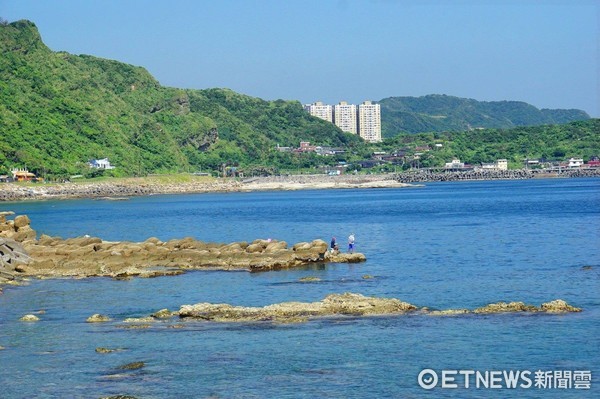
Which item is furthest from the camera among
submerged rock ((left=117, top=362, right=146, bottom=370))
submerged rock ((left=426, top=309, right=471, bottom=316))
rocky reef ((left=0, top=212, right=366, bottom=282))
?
rocky reef ((left=0, top=212, right=366, bottom=282))

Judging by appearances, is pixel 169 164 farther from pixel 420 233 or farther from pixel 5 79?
pixel 420 233

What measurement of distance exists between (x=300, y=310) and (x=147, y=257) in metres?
16.8

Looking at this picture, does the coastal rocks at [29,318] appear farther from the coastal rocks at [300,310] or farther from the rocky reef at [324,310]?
the coastal rocks at [300,310]

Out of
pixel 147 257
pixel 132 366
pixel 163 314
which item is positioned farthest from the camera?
pixel 147 257

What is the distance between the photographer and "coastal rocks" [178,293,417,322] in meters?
27.0

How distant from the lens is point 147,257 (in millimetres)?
42500

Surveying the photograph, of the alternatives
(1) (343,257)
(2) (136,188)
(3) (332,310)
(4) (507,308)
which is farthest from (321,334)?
(2) (136,188)

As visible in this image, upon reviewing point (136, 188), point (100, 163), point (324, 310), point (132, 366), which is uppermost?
point (100, 163)

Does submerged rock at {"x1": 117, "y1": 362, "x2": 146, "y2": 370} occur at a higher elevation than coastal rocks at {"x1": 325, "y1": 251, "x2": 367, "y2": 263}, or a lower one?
lower

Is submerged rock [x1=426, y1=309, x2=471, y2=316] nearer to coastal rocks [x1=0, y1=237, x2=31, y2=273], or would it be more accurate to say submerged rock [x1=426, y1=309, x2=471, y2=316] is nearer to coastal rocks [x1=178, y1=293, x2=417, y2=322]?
coastal rocks [x1=178, y1=293, x2=417, y2=322]

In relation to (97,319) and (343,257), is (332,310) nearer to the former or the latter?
(97,319)

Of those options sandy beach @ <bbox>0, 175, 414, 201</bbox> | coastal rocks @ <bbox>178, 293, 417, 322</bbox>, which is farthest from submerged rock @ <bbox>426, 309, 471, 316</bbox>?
sandy beach @ <bbox>0, 175, 414, 201</bbox>

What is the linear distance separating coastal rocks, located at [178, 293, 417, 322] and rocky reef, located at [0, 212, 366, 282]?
450 inches

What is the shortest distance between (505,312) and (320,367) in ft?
27.6
